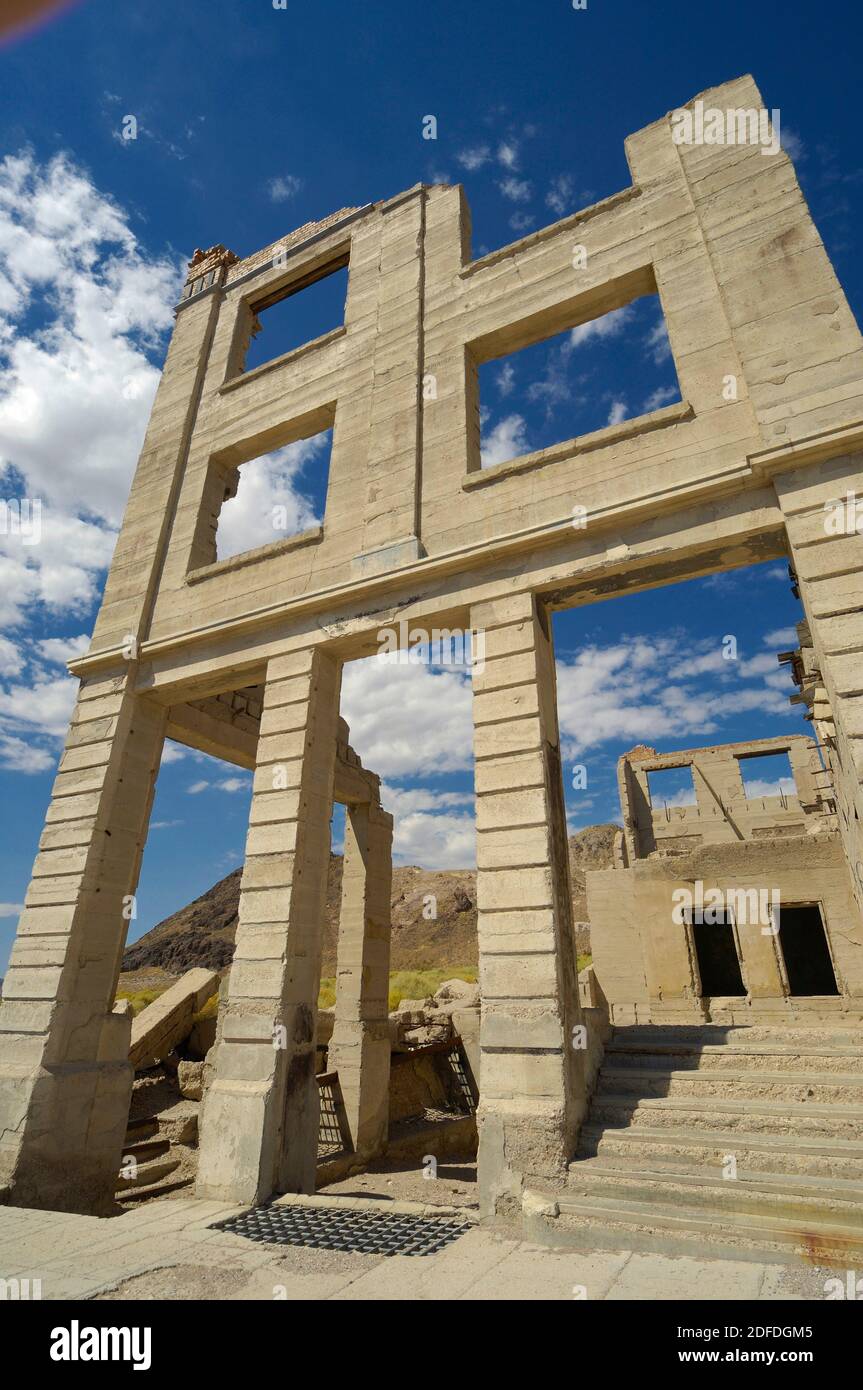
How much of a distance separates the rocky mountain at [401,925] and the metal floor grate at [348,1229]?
33633 mm

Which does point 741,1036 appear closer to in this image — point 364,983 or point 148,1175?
point 364,983

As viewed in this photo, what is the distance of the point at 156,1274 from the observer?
4238 millimetres

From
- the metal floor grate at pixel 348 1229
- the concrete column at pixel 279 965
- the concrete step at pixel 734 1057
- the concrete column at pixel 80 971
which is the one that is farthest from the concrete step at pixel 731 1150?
the concrete column at pixel 80 971

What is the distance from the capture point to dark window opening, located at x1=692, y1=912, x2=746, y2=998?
1762 centimetres

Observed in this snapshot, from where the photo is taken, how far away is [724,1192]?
4.57 m

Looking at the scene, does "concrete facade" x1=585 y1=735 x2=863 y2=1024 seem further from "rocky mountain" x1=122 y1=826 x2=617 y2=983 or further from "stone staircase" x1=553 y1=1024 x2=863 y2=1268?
"rocky mountain" x1=122 y1=826 x2=617 y2=983

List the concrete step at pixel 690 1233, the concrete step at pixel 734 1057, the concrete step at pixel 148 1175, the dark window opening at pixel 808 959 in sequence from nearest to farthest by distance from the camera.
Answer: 1. the concrete step at pixel 690 1233
2. the concrete step at pixel 734 1057
3. the concrete step at pixel 148 1175
4. the dark window opening at pixel 808 959

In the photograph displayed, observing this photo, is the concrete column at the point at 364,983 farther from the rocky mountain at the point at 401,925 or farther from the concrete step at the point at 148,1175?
the rocky mountain at the point at 401,925

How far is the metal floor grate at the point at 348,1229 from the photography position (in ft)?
15.2

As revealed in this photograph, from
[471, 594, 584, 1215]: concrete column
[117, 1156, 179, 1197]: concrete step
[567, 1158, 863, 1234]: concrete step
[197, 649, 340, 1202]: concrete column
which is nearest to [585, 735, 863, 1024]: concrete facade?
[117, 1156, 179, 1197]: concrete step
